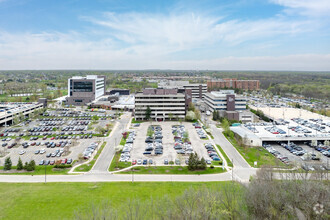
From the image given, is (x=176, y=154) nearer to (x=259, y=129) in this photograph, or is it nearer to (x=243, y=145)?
(x=243, y=145)

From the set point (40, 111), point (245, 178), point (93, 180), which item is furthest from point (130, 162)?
point (40, 111)

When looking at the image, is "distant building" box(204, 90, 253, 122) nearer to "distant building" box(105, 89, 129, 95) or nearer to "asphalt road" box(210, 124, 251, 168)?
"asphalt road" box(210, 124, 251, 168)

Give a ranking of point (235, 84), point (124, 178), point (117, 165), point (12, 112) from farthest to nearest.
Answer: point (235, 84) → point (12, 112) → point (117, 165) → point (124, 178)

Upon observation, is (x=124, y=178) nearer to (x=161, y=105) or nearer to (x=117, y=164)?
(x=117, y=164)

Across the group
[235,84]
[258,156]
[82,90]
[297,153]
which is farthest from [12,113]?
[235,84]

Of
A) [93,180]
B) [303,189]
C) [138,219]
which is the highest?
[303,189]

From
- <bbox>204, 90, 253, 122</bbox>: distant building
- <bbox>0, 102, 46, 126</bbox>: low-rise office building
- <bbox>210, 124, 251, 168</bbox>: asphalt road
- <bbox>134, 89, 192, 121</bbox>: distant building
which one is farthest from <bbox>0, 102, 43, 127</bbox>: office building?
<bbox>204, 90, 253, 122</bbox>: distant building
